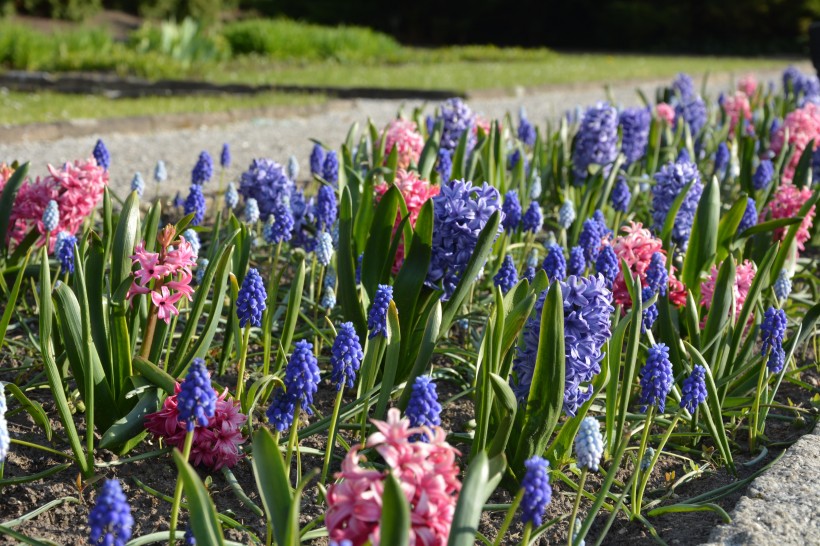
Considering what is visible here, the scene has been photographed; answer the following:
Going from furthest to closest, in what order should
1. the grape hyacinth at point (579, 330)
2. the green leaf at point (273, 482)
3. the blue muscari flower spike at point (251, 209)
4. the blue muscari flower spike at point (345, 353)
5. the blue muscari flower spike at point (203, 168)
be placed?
the blue muscari flower spike at point (203, 168), the blue muscari flower spike at point (251, 209), the grape hyacinth at point (579, 330), the blue muscari flower spike at point (345, 353), the green leaf at point (273, 482)

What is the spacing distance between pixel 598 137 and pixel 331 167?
1.16m

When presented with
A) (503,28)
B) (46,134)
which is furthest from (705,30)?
(46,134)

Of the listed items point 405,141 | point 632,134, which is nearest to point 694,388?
point 405,141

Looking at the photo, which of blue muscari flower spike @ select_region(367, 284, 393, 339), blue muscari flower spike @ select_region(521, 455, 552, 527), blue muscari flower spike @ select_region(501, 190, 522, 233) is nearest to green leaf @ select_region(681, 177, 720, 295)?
blue muscari flower spike @ select_region(501, 190, 522, 233)

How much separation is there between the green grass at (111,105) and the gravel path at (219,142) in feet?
1.40

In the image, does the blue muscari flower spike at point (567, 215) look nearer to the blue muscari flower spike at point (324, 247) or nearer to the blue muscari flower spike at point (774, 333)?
the blue muscari flower spike at point (324, 247)

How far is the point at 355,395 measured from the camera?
2.77 metres

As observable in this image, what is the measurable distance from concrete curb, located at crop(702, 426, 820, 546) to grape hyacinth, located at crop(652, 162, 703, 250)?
Result: 1.17 m

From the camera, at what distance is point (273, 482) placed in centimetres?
170

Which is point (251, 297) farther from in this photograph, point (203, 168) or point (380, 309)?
point (203, 168)

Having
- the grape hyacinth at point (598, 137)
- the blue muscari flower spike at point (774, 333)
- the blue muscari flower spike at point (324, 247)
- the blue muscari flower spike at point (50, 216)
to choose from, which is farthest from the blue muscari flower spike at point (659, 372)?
the grape hyacinth at point (598, 137)

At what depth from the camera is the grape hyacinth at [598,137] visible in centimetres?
432

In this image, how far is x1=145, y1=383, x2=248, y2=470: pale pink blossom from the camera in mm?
2232

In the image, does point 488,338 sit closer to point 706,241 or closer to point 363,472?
point 363,472
